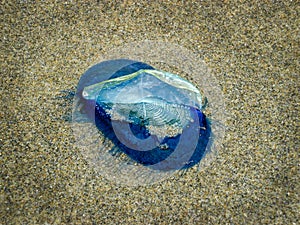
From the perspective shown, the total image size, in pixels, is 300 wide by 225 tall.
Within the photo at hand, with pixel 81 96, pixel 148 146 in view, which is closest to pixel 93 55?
pixel 81 96

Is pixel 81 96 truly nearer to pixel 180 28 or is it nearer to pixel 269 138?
pixel 180 28

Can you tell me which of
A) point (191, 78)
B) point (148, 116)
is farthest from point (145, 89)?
point (191, 78)

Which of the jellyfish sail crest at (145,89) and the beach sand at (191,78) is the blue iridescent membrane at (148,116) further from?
the beach sand at (191,78)

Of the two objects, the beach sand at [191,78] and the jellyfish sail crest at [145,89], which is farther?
the jellyfish sail crest at [145,89]

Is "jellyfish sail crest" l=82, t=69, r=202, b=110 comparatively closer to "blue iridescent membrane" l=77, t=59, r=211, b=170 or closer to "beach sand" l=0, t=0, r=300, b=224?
"blue iridescent membrane" l=77, t=59, r=211, b=170

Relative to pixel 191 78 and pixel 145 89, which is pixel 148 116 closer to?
pixel 145 89

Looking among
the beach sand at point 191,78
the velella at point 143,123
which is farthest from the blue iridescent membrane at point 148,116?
the beach sand at point 191,78
